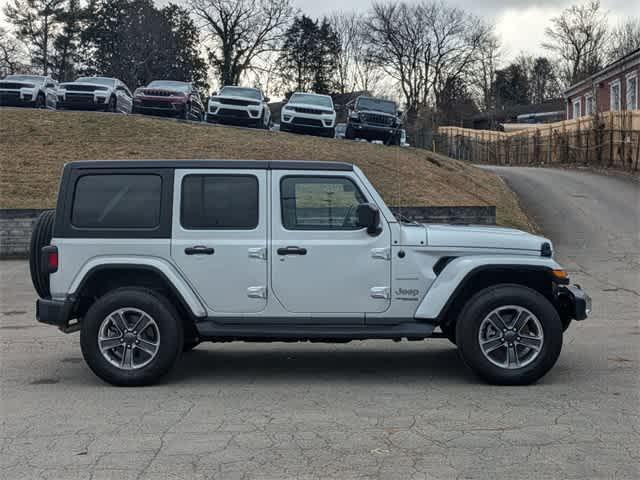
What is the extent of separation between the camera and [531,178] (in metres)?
29.6

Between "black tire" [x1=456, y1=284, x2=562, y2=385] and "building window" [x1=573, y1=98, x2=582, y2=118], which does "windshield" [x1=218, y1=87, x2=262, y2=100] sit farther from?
"building window" [x1=573, y1=98, x2=582, y2=118]

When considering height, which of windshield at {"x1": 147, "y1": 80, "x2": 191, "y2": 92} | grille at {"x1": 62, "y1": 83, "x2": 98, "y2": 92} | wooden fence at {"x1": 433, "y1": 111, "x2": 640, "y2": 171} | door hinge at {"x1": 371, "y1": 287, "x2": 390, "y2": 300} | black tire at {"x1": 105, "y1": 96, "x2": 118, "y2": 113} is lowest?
door hinge at {"x1": 371, "y1": 287, "x2": 390, "y2": 300}

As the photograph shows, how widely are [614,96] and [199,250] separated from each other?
39759 millimetres

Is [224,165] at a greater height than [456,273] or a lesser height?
greater

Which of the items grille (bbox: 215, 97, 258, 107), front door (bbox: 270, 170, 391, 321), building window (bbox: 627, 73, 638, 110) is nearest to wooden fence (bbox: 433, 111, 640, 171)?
building window (bbox: 627, 73, 638, 110)

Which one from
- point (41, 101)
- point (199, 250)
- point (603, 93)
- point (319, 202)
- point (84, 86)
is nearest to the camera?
point (199, 250)

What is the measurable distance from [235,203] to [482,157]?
47.3m

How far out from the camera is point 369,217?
6.71 meters

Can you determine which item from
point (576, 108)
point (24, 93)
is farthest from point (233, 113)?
point (576, 108)

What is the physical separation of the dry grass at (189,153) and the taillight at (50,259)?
12.3 m

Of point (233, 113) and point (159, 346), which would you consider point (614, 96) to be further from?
point (159, 346)

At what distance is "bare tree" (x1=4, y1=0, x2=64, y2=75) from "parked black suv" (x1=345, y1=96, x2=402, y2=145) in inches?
1471

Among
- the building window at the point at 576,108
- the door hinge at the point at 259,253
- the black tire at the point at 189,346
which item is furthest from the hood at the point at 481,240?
the building window at the point at 576,108

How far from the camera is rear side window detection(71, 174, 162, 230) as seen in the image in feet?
22.7
